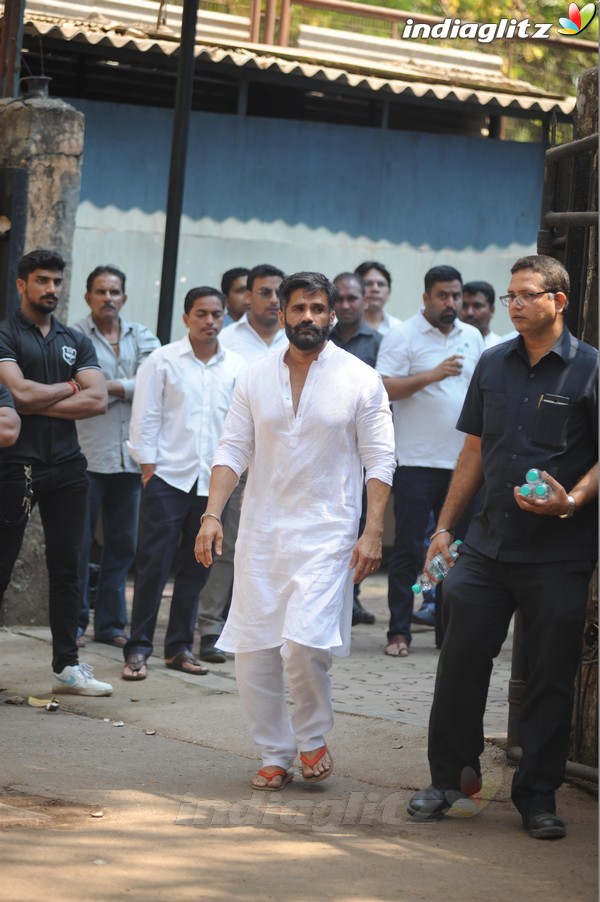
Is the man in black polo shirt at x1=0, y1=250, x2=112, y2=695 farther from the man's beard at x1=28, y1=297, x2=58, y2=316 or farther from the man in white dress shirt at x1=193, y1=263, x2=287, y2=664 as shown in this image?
the man in white dress shirt at x1=193, y1=263, x2=287, y2=664

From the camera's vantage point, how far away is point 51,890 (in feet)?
14.4

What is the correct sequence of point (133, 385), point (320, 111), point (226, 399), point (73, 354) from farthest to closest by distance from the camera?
point (320, 111)
point (133, 385)
point (226, 399)
point (73, 354)

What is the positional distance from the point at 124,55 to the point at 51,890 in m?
9.06

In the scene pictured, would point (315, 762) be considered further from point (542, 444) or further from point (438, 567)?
point (542, 444)

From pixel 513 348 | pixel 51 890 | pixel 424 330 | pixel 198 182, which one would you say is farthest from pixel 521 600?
pixel 198 182

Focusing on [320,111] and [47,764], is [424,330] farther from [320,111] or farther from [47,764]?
[320,111]

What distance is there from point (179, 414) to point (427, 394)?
175 centimetres

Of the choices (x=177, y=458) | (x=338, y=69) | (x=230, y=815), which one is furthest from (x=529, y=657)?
(x=338, y=69)

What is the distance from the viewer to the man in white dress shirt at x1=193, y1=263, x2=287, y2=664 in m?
8.76

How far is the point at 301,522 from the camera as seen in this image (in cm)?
585

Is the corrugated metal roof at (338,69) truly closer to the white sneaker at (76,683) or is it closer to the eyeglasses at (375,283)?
the eyeglasses at (375,283)

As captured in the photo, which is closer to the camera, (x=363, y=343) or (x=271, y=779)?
(x=271, y=779)

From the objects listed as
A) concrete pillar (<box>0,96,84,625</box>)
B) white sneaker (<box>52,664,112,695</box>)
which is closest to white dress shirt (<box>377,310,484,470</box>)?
concrete pillar (<box>0,96,84,625</box>)

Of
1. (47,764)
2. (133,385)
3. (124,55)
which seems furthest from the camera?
(124,55)
